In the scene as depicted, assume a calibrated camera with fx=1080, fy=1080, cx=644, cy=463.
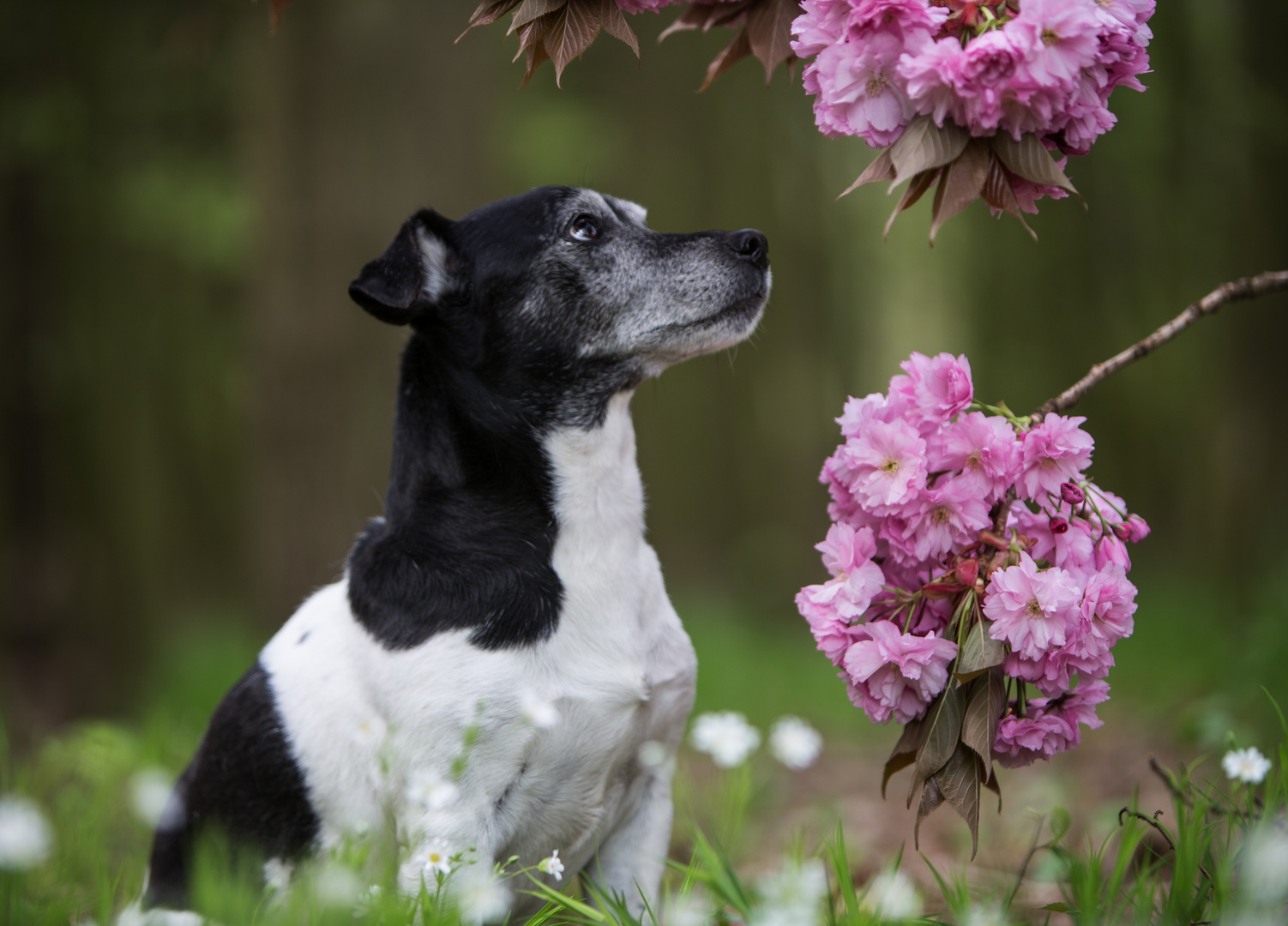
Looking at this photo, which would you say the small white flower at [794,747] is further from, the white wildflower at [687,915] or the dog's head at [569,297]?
the dog's head at [569,297]

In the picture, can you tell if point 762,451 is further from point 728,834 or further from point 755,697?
point 728,834

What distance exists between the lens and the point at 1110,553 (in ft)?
7.17

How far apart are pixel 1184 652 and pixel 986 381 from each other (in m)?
5.20

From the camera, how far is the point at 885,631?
85.0 inches

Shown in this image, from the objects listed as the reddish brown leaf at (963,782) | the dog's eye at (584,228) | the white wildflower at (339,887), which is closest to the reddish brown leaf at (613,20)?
the dog's eye at (584,228)

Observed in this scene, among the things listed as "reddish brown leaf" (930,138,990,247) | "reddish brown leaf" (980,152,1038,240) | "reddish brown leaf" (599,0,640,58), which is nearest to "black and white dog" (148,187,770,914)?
"reddish brown leaf" (599,0,640,58)

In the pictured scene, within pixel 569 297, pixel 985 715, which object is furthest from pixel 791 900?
pixel 569 297

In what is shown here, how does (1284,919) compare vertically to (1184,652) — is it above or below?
above

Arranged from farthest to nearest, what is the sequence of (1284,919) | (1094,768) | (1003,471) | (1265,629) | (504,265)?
(1094,768), (1265,629), (504,265), (1003,471), (1284,919)

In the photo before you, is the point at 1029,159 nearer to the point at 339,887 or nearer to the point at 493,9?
the point at 493,9

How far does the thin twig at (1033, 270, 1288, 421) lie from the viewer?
229 centimetres

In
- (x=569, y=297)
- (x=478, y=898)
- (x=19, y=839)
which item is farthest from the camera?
(x=569, y=297)

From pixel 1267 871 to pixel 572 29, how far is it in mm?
2061

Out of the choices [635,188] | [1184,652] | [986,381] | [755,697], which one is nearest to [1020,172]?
[755,697]
